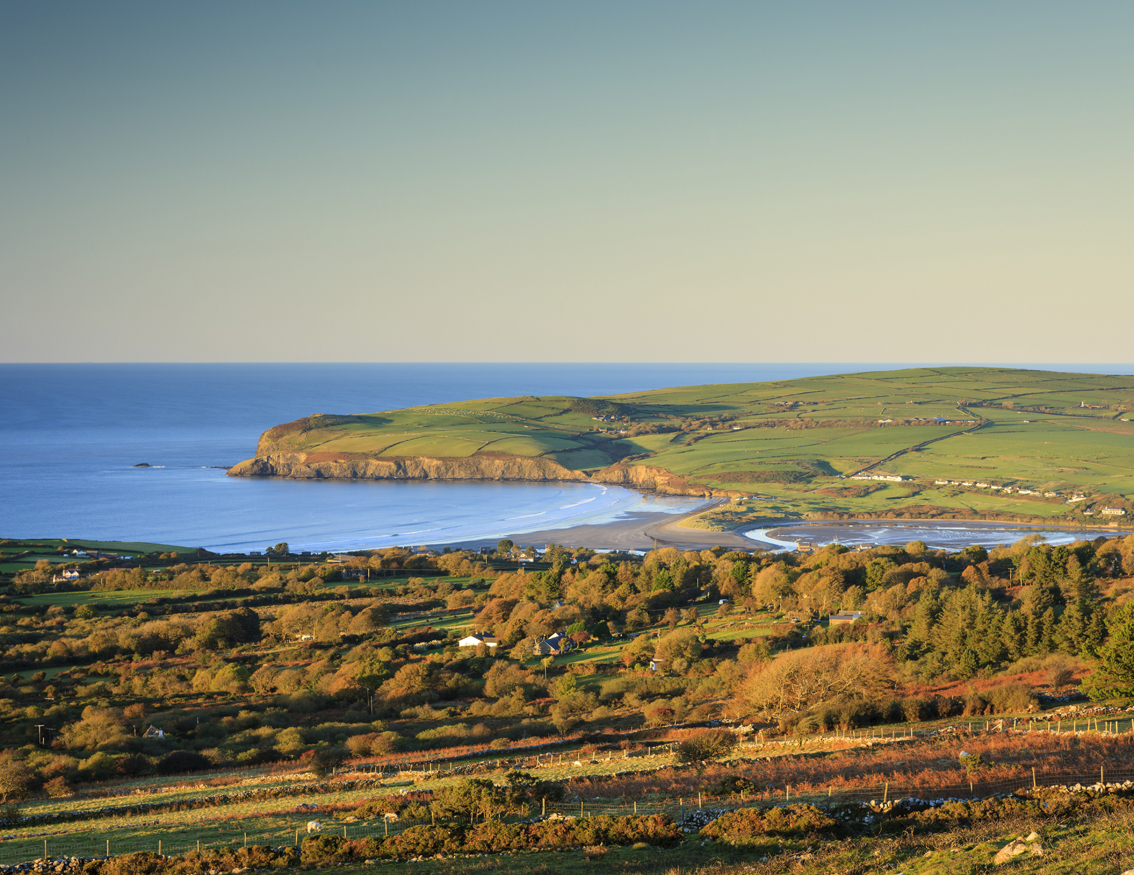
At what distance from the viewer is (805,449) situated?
486 feet

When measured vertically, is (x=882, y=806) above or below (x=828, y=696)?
above

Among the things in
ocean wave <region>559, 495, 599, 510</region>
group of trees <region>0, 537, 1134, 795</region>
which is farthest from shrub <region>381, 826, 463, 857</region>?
ocean wave <region>559, 495, 599, 510</region>

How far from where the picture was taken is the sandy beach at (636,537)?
9056 centimetres

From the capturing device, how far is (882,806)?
51.9ft

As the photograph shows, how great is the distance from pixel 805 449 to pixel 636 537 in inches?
2399

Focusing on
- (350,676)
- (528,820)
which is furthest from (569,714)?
(528,820)

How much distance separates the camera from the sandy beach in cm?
9056

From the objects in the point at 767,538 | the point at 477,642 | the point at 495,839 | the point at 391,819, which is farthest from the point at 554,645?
the point at 767,538

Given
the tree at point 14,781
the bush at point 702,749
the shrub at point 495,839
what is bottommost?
the tree at point 14,781

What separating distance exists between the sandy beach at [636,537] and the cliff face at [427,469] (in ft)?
124

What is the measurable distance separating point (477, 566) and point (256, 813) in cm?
5766

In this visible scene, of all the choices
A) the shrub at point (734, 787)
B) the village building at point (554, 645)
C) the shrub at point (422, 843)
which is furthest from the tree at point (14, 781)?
the village building at point (554, 645)

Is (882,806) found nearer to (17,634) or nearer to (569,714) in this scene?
(569,714)

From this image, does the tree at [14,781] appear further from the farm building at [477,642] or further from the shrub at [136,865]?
the farm building at [477,642]
